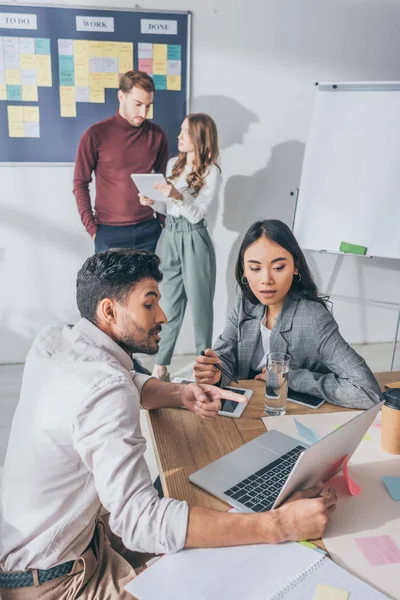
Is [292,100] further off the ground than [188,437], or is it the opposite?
[292,100]

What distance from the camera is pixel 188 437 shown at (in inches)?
52.2

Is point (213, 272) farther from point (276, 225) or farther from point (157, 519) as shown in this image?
point (157, 519)

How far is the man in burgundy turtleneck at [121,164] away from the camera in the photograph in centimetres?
311

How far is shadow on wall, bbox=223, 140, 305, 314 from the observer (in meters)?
3.45

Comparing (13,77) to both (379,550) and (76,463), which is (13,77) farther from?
(379,550)

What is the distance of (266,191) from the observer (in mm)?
3486

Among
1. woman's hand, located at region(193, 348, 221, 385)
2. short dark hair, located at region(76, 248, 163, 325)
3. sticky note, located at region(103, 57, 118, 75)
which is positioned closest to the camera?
short dark hair, located at region(76, 248, 163, 325)

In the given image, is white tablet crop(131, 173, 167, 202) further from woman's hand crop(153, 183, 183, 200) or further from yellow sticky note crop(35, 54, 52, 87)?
yellow sticky note crop(35, 54, 52, 87)

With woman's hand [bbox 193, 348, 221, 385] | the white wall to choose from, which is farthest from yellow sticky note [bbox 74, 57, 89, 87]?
woman's hand [bbox 193, 348, 221, 385]

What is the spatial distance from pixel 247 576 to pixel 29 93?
9.43ft

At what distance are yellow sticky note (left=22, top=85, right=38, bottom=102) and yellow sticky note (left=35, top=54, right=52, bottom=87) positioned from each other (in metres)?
0.04

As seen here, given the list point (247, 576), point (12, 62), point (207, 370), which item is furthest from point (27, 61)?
point (247, 576)

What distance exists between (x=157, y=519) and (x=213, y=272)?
2337 millimetres

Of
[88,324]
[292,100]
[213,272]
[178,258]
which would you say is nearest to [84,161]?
[178,258]
